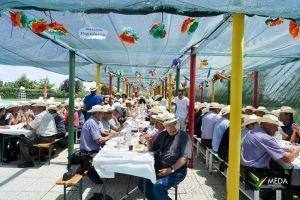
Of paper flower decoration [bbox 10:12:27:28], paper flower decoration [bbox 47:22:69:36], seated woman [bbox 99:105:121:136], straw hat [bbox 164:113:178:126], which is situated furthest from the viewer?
seated woman [bbox 99:105:121:136]

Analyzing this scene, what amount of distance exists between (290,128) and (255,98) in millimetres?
5170

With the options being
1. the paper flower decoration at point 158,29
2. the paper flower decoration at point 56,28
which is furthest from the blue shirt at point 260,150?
the paper flower decoration at point 56,28

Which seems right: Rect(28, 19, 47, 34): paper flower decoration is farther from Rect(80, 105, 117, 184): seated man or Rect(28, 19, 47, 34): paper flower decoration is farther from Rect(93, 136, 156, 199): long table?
Rect(93, 136, 156, 199): long table

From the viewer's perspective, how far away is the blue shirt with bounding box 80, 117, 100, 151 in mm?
5590

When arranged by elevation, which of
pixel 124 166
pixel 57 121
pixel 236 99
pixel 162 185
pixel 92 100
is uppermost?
pixel 236 99

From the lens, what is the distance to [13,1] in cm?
340

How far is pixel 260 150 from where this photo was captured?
4449 mm

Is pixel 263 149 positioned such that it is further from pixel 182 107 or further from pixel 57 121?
pixel 182 107

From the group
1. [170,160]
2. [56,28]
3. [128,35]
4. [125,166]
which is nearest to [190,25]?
[128,35]

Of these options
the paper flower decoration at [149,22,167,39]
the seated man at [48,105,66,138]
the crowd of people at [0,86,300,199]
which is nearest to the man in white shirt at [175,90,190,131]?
the crowd of people at [0,86,300,199]

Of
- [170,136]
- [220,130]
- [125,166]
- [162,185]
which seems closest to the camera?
[125,166]

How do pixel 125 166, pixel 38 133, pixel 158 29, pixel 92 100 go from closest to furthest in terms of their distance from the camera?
pixel 125 166 < pixel 158 29 < pixel 38 133 < pixel 92 100

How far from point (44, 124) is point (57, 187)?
1849 mm

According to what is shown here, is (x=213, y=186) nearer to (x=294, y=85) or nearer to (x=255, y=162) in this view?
(x=255, y=162)
